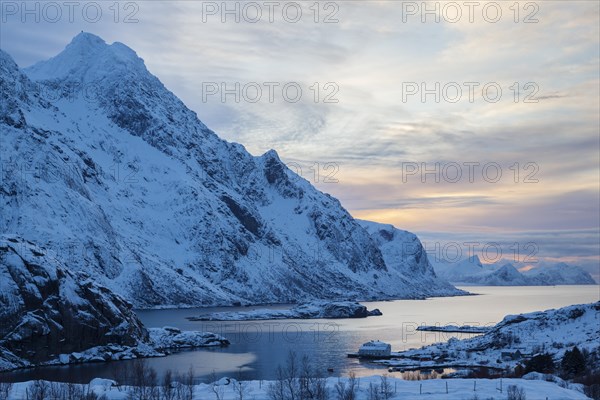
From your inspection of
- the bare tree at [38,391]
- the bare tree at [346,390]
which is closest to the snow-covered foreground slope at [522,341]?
the bare tree at [346,390]

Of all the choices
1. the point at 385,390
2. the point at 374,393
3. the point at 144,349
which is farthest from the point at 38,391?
the point at 144,349

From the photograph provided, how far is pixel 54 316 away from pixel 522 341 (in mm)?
88393

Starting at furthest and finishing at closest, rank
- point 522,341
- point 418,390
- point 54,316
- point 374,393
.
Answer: point 522,341, point 54,316, point 418,390, point 374,393

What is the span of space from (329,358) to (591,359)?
55299 millimetres

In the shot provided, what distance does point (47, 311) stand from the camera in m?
132

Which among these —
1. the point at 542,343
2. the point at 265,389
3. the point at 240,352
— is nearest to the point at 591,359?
the point at 542,343

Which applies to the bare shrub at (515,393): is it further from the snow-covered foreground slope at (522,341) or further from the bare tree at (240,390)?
the snow-covered foreground slope at (522,341)

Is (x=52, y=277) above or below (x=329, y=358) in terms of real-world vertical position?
above

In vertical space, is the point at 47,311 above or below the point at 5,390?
above

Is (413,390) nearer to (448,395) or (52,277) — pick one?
(448,395)

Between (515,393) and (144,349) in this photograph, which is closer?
(515,393)

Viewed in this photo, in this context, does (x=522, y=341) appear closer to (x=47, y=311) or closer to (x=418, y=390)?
(x=418, y=390)

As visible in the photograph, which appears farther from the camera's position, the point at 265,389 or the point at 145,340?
the point at 145,340

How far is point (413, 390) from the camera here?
7469 cm
